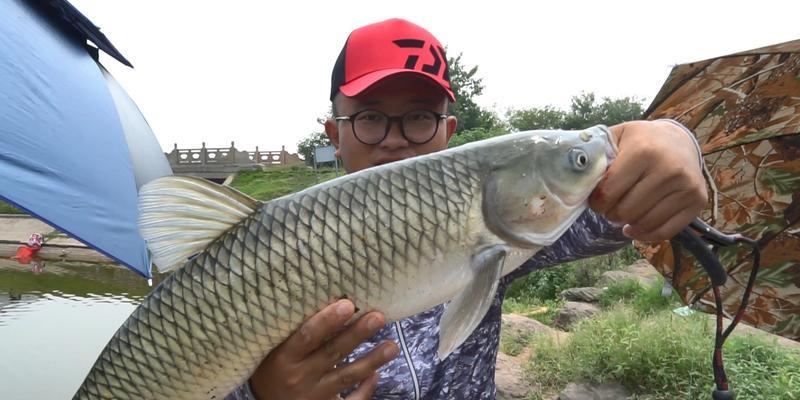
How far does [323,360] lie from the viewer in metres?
1.26

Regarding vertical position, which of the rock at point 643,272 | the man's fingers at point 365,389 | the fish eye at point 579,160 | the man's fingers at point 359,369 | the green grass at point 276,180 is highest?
the fish eye at point 579,160

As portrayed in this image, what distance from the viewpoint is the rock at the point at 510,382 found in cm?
427

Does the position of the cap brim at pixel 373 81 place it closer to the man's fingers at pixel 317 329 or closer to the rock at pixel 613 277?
the man's fingers at pixel 317 329

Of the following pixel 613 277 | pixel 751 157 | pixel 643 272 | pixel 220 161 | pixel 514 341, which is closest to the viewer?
pixel 751 157

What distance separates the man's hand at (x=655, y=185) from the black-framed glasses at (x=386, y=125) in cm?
87

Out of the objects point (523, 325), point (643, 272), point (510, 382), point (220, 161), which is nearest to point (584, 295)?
point (643, 272)

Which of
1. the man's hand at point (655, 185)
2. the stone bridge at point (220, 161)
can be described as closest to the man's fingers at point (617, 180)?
the man's hand at point (655, 185)

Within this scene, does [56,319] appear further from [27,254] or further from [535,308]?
[27,254]

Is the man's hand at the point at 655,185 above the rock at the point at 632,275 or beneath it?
above

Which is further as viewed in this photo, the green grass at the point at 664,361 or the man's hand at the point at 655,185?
the green grass at the point at 664,361

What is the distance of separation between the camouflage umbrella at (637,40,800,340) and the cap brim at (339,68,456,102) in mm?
1026

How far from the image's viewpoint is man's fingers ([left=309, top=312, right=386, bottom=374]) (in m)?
1.17

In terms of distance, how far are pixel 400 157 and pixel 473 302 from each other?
0.87 meters

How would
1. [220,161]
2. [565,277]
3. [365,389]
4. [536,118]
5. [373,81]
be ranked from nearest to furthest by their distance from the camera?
[365,389] → [373,81] → [565,277] → [220,161] → [536,118]
